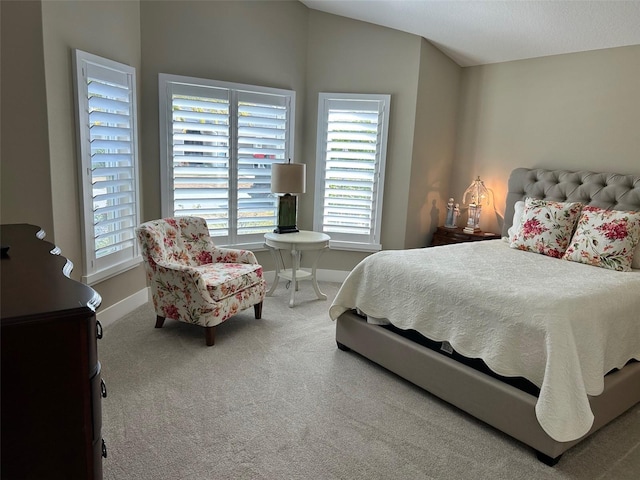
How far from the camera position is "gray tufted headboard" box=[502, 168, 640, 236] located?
376cm

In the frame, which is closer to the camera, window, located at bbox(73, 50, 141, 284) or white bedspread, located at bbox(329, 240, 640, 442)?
white bedspread, located at bbox(329, 240, 640, 442)

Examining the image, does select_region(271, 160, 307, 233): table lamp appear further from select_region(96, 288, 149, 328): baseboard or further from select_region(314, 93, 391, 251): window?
select_region(96, 288, 149, 328): baseboard

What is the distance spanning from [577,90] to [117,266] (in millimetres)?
4217

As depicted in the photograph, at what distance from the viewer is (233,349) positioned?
3400mm

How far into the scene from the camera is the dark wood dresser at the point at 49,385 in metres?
1.22

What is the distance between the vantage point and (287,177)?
4.40 metres

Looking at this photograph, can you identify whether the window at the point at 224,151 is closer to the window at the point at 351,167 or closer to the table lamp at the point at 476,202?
the window at the point at 351,167

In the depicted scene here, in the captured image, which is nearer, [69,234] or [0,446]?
[0,446]

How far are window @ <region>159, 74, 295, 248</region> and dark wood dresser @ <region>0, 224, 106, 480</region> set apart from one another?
10.0ft

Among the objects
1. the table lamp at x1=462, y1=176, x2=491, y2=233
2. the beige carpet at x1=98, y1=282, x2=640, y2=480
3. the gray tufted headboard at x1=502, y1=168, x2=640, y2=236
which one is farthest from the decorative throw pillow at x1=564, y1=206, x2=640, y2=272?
the table lamp at x1=462, y1=176, x2=491, y2=233

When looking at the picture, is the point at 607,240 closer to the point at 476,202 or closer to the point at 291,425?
the point at 476,202

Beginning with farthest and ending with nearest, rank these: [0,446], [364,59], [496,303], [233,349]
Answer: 1. [364,59]
2. [233,349]
3. [496,303]
4. [0,446]

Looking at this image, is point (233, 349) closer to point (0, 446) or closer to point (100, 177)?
point (100, 177)

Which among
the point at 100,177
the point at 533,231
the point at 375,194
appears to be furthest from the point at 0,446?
the point at 375,194
